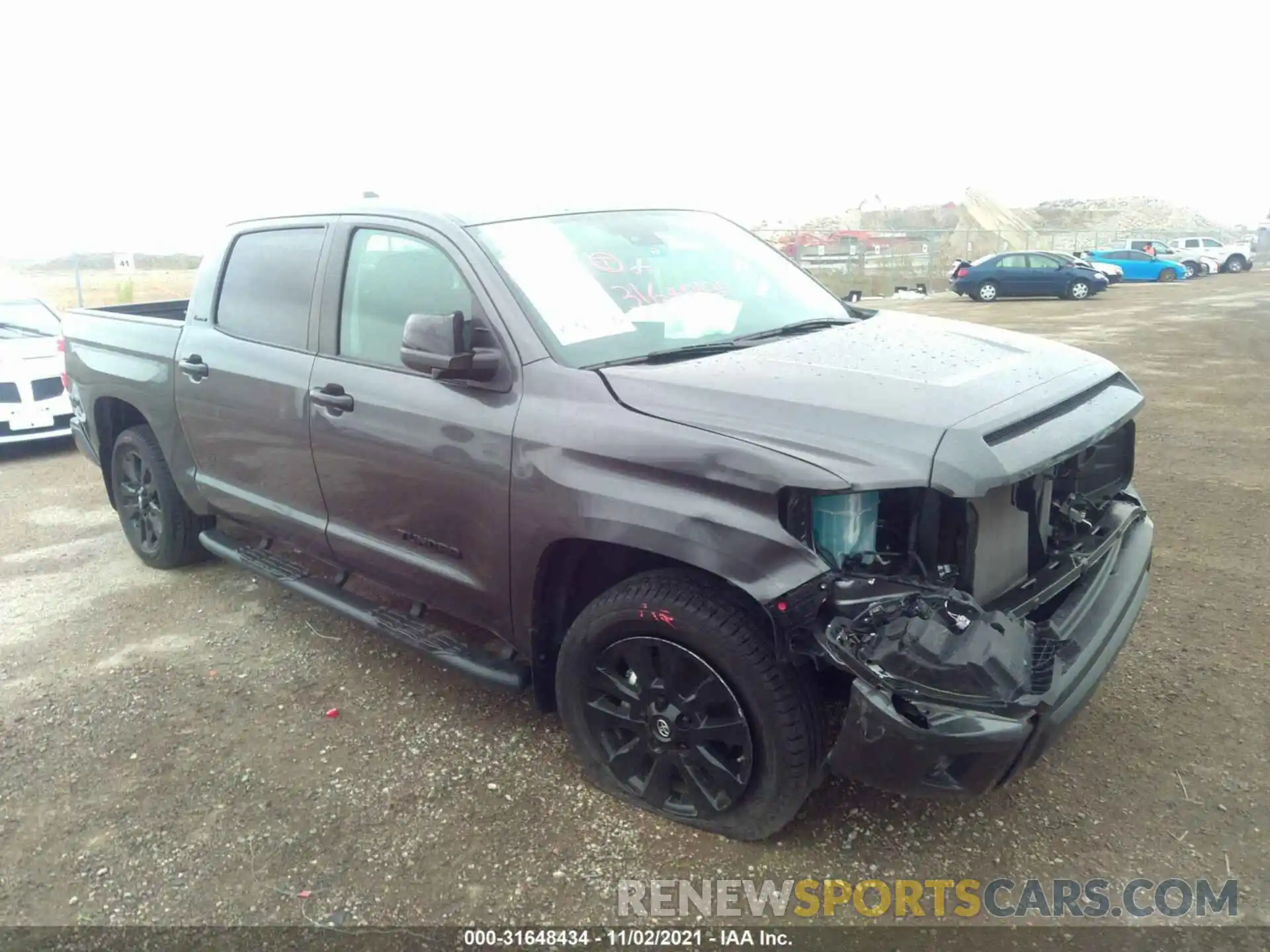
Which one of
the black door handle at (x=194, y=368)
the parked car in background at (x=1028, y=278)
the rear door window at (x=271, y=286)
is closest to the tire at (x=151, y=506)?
the black door handle at (x=194, y=368)

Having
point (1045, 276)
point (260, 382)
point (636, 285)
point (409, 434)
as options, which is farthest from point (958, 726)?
point (1045, 276)

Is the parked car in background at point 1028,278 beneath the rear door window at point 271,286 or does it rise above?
beneath

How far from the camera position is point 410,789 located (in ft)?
10.3

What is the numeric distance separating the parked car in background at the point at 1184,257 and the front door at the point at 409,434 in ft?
119

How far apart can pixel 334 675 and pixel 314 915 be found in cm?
143

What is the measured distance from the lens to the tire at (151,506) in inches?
193

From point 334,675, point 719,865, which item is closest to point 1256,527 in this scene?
point 719,865

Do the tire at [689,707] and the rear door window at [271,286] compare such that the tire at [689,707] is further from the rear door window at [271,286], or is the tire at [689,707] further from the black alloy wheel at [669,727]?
the rear door window at [271,286]

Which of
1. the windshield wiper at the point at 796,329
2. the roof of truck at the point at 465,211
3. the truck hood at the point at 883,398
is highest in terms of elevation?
the roof of truck at the point at 465,211

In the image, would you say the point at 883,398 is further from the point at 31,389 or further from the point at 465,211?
the point at 31,389

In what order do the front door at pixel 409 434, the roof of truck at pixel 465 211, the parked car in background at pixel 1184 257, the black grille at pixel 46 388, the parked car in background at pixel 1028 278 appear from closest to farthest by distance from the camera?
the front door at pixel 409 434
the roof of truck at pixel 465 211
the black grille at pixel 46 388
the parked car in background at pixel 1028 278
the parked car in background at pixel 1184 257

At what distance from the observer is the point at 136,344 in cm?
478

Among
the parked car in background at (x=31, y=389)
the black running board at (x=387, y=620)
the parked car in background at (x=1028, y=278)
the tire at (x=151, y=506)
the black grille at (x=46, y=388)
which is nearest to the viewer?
the black running board at (x=387, y=620)

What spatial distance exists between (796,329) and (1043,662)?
4.92 feet
